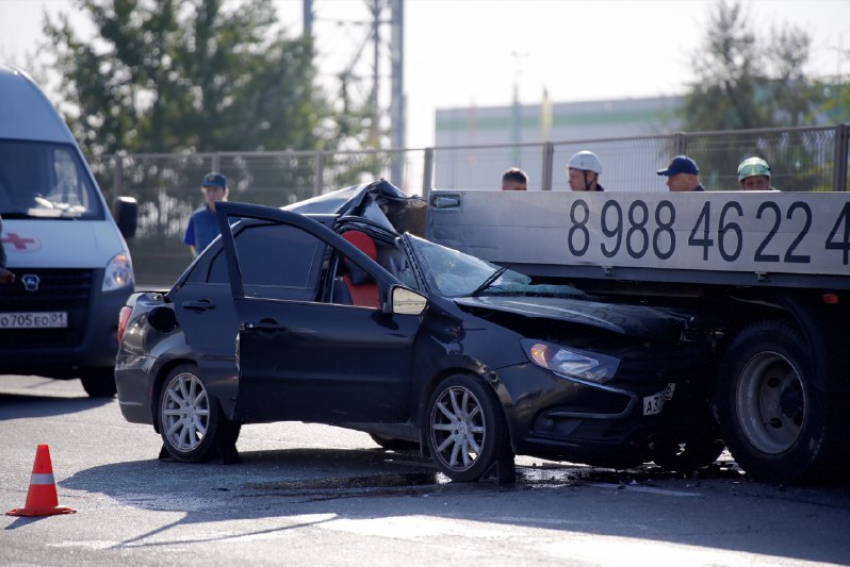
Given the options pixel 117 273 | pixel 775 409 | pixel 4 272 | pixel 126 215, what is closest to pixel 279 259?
pixel 775 409

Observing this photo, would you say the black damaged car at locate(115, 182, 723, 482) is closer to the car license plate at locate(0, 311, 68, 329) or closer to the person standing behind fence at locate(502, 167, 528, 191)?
the person standing behind fence at locate(502, 167, 528, 191)

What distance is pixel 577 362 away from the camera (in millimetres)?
8430

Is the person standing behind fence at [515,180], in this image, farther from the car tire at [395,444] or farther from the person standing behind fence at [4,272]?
the person standing behind fence at [4,272]

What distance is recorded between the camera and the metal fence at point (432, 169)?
48.5 ft

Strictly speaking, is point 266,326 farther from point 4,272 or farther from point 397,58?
point 397,58

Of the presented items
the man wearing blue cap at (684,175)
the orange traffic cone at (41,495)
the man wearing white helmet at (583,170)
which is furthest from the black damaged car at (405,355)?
the man wearing white helmet at (583,170)

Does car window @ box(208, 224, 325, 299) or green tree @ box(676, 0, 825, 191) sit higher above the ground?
green tree @ box(676, 0, 825, 191)

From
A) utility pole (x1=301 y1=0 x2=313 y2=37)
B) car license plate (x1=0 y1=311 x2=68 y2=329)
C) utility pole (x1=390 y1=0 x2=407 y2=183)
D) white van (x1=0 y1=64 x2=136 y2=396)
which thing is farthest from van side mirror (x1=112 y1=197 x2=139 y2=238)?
utility pole (x1=301 y1=0 x2=313 y2=37)

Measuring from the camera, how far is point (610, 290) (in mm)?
10148

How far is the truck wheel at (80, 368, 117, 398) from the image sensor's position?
14.8 meters

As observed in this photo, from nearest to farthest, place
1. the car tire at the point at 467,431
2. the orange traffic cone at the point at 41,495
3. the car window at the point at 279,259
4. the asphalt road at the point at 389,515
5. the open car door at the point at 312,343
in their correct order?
the asphalt road at the point at 389,515
the orange traffic cone at the point at 41,495
the car tire at the point at 467,431
the open car door at the point at 312,343
the car window at the point at 279,259

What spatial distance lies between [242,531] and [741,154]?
31.5ft

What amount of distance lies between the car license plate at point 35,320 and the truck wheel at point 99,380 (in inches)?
34.6

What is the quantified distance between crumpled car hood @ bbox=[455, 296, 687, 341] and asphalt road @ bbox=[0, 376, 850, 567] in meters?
0.93
